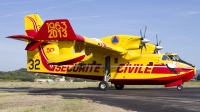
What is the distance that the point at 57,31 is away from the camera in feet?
65.3

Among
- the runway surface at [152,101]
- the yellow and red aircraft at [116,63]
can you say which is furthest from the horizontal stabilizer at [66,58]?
the runway surface at [152,101]

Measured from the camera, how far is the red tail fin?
64.4 feet

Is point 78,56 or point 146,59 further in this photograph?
point 146,59

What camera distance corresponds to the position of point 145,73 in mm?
26969

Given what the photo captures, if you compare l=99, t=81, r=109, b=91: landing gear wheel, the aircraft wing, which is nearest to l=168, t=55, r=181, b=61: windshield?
the aircraft wing

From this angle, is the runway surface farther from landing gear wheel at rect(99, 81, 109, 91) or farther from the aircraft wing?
landing gear wheel at rect(99, 81, 109, 91)

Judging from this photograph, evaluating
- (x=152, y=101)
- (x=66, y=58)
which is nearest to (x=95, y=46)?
(x=66, y=58)

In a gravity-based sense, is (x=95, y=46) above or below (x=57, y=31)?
below

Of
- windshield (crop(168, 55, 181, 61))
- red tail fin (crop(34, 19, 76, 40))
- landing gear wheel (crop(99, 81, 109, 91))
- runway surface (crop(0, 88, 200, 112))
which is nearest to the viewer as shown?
runway surface (crop(0, 88, 200, 112))

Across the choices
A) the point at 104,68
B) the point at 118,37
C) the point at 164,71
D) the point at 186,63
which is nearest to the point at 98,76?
the point at 104,68

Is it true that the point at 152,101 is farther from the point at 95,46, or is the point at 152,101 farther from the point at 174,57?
the point at 174,57

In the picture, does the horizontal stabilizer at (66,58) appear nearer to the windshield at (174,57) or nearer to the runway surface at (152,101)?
the runway surface at (152,101)

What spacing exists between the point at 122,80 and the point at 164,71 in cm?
416

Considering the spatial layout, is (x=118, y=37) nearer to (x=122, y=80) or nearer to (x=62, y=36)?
(x=122, y=80)
